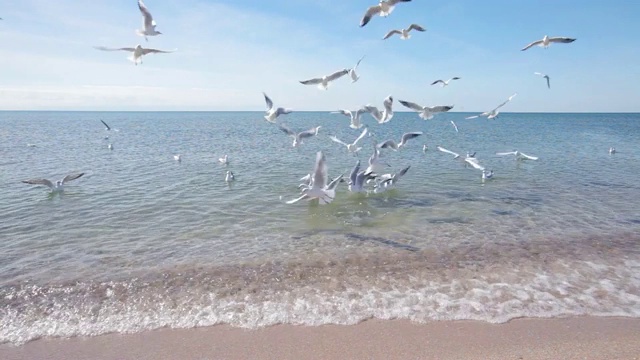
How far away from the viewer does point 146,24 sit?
8.48 meters

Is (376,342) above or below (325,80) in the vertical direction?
below

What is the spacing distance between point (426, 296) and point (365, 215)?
16.8 ft

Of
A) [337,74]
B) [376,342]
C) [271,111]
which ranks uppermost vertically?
[337,74]

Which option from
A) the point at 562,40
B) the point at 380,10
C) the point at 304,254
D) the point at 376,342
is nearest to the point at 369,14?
the point at 380,10

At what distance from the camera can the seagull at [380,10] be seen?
32.1 ft

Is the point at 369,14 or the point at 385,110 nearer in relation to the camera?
the point at 369,14

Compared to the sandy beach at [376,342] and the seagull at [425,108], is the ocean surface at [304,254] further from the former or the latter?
the seagull at [425,108]

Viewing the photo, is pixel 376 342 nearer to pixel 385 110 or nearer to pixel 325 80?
pixel 325 80

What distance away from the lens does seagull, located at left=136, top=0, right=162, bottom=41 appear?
831 centimetres

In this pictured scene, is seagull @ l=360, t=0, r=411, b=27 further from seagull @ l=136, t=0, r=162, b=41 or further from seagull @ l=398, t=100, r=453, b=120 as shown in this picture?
seagull @ l=136, t=0, r=162, b=41

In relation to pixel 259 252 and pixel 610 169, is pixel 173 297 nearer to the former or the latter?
pixel 259 252

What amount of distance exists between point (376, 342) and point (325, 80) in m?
8.07

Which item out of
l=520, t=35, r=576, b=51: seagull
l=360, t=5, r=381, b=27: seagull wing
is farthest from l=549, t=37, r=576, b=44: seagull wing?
l=360, t=5, r=381, b=27: seagull wing

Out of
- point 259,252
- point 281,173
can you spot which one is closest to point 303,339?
point 259,252
